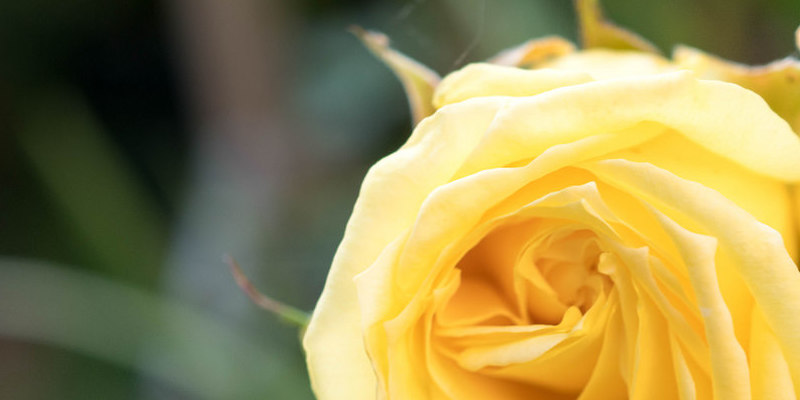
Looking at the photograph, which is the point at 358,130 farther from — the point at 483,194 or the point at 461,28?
the point at 483,194

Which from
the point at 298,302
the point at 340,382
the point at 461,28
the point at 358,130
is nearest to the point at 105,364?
the point at 298,302

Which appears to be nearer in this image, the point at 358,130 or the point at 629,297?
the point at 629,297

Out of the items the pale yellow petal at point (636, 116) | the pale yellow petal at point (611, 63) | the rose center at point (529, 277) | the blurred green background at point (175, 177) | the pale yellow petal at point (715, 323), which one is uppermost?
the pale yellow petal at point (636, 116)

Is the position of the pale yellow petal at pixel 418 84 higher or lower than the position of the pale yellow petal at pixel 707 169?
lower

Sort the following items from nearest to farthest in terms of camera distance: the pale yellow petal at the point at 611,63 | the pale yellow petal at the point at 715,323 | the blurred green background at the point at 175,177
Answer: the pale yellow petal at the point at 715,323
the pale yellow petal at the point at 611,63
the blurred green background at the point at 175,177

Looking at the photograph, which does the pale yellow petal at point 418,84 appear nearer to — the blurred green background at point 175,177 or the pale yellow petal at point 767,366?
the pale yellow petal at point 767,366

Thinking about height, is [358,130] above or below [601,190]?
below

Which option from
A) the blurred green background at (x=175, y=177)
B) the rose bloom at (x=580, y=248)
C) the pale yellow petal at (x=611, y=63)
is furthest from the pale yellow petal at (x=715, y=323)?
the blurred green background at (x=175, y=177)

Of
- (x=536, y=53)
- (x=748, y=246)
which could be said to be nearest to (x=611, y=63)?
(x=536, y=53)
